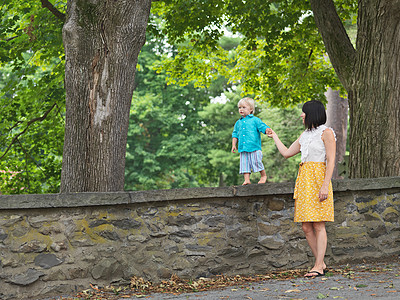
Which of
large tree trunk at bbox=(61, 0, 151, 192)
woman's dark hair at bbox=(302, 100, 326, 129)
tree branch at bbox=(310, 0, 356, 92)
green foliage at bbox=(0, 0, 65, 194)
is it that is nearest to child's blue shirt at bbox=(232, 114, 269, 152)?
woman's dark hair at bbox=(302, 100, 326, 129)

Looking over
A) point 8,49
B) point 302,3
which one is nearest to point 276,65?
point 302,3

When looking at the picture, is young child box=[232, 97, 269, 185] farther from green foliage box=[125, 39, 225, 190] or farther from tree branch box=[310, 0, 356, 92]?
green foliage box=[125, 39, 225, 190]

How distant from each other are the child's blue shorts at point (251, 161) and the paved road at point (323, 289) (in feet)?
4.52

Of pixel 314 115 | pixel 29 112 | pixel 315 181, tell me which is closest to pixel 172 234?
pixel 315 181

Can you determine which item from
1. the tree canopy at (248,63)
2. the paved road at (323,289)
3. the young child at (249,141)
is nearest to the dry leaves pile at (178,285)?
the paved road at (323,289)

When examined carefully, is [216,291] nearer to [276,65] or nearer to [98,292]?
[98,292]

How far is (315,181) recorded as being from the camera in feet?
17.4

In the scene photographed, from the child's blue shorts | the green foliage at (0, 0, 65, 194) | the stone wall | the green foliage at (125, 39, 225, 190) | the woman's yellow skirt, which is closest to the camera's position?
the stone wall

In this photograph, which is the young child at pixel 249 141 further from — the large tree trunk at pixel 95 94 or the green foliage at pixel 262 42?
the green foliage at pixel 262 42

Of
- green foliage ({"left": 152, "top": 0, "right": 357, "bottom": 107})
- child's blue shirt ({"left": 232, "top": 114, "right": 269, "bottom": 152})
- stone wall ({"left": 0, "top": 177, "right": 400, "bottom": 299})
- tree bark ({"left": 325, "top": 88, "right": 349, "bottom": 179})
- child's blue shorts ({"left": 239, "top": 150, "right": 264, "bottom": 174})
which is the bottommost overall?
stone wall ({"left": 0, "top": 177, "right": 400, "bottom": 299})

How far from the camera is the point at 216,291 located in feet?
16.4

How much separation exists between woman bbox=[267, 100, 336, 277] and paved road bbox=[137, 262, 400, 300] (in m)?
0.34

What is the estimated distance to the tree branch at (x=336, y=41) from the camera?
8.21 metres

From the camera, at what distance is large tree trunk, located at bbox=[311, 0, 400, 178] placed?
717 centimetres
